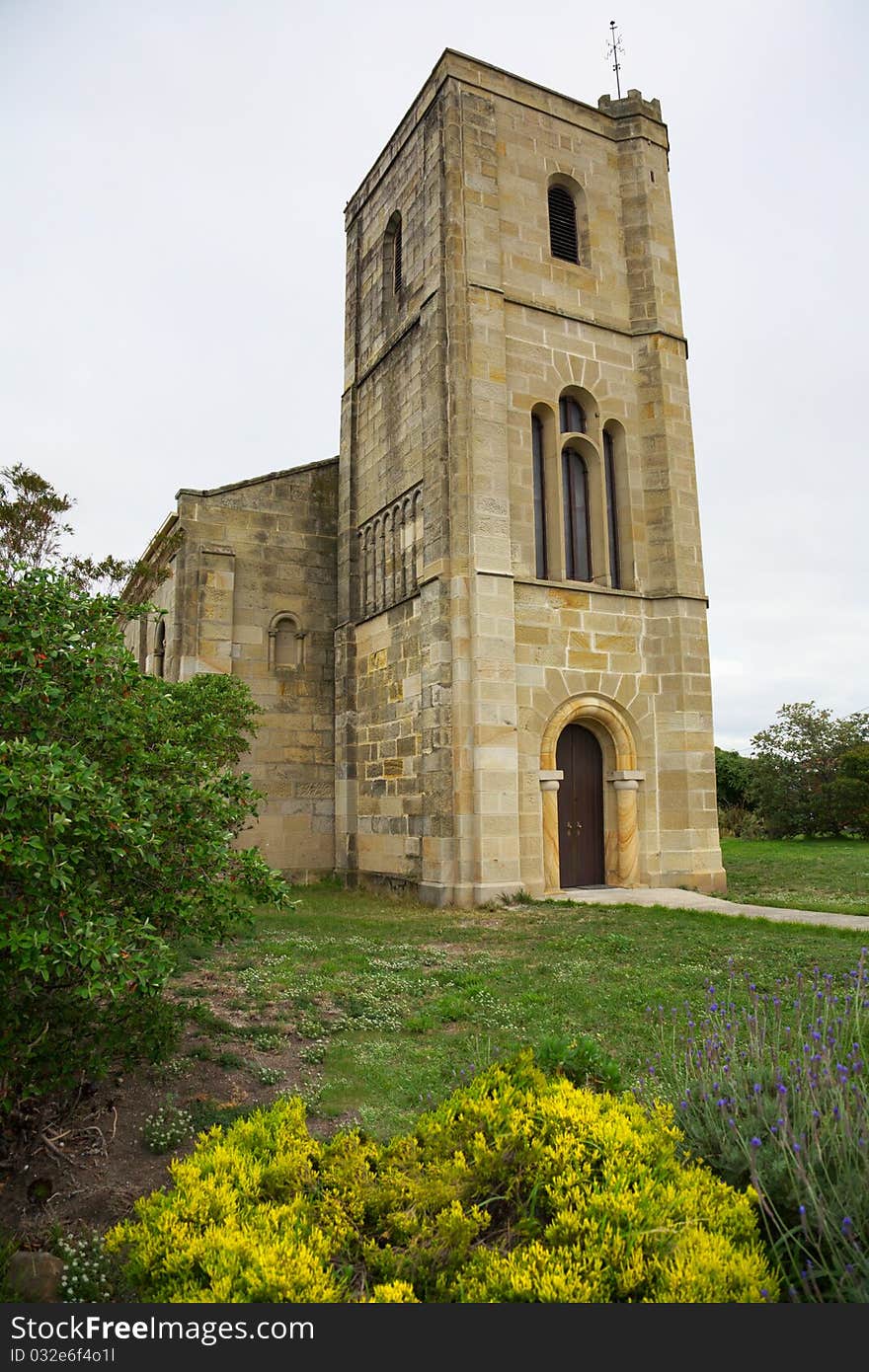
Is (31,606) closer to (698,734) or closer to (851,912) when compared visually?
(851,912)

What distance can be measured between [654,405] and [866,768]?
44.6ft

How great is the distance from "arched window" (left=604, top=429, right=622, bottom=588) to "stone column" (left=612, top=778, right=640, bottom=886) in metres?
3.49

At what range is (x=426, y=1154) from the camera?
3.46 m

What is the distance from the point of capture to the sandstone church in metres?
13.1

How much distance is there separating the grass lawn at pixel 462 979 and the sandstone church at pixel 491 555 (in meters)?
2.57

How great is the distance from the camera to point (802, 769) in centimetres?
2559

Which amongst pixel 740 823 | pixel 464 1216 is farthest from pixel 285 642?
pixel 740 823

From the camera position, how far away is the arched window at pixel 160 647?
1808cm

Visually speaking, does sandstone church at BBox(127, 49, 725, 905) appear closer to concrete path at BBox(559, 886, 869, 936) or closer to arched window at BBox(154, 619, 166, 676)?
concrete path at BBox(559, 886, 869, 936)

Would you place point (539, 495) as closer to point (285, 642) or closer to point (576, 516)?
point (576, 516)

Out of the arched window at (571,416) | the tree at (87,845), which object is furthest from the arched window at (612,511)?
the tree at (87,845)

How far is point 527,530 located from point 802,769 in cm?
1577

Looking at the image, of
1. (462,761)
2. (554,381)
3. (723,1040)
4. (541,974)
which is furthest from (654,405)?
(723,1040)

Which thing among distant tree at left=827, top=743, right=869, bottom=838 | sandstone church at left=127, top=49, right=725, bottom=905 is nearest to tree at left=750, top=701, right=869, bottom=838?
distant tree at left=827, top=743, right=869, bottom=838
